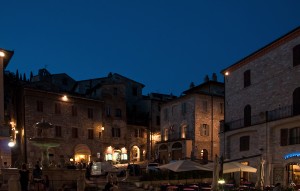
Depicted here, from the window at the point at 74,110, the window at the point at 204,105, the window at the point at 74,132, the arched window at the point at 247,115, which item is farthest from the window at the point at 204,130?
the window at the point at 74,110

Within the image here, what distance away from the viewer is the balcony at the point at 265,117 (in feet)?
94.2

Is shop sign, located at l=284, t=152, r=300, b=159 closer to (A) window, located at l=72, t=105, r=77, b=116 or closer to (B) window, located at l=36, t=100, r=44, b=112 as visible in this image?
(A) window, located at l=72, t=105, r=77, b=116

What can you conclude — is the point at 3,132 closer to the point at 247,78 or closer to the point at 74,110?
the point at 74,110

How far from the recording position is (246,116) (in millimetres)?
34844

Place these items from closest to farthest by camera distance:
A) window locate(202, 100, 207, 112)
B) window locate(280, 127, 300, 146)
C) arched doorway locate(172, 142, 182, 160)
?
window locate(280, 127, 300, 146) → window locate(202, 100, 207, 112) → arched doorway locate(172, 142, 182, 160)

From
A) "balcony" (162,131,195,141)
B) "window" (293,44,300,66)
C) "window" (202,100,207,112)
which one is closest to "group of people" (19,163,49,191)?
"window" (293,44,300,66)

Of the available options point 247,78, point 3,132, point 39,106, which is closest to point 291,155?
point 247,78

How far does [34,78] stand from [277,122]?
133ft

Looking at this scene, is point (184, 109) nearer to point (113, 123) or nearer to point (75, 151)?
point (113, 123)

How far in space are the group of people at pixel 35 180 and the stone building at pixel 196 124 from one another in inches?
1065

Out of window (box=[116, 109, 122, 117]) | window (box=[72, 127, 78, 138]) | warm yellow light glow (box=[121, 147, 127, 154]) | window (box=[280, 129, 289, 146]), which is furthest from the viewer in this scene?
warm yellow light glow (box=[121, 147, 127, 154])

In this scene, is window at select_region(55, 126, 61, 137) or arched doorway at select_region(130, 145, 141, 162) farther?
arched doorway at select_region(130, 145, 141, 162)

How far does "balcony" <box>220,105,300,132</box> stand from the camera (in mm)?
28703

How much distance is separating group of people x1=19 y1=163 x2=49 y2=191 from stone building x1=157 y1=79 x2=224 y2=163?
27045mm
